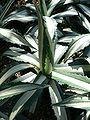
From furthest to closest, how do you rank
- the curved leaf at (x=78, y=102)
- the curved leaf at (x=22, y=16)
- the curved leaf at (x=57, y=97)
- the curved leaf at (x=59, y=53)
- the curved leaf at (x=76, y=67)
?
the curved leaf at (x=22, y=16), the curved leaf at (x=59, y=53), the curved leaf at (x=76, y=67), the curved leaf at (x=57, y=97), the curved leaf at (x=78, y=102)

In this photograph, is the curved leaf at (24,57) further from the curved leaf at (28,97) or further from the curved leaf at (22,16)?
the curved leaf at (22,16)

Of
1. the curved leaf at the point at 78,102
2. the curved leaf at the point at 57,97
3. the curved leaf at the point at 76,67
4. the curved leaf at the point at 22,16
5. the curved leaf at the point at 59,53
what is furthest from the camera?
the curved leaf at the point at 22,16

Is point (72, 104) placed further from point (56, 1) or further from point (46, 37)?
point (56, 1)

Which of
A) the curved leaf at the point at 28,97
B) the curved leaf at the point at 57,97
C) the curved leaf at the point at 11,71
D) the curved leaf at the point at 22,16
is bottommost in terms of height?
the curved leaf at the point at 57,97

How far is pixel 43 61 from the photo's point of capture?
1.10 meters

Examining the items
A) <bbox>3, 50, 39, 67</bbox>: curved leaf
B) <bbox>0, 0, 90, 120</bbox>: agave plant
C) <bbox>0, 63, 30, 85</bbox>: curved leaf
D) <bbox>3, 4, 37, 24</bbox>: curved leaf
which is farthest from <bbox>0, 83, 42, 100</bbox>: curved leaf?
<bbox>3, 4, 37, 24</bbox>: curved leaf

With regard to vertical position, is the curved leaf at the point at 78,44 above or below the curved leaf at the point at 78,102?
above

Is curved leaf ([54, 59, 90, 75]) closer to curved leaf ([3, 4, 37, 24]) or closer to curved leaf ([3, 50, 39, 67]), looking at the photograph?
curved leaf ([3, 50, 39, 67])

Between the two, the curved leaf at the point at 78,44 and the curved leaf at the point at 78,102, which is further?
the curved leaf at the point at 78,44

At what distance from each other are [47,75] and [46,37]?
0.81 feet

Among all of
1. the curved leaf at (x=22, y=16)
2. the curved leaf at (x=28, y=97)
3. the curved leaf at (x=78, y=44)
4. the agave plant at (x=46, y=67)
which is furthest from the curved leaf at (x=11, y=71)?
the curved leaf at (x=22, y=16)

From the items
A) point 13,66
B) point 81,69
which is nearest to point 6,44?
point 13,66

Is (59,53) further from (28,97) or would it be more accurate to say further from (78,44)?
(28,97)

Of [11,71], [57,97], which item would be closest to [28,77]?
[11,71]
